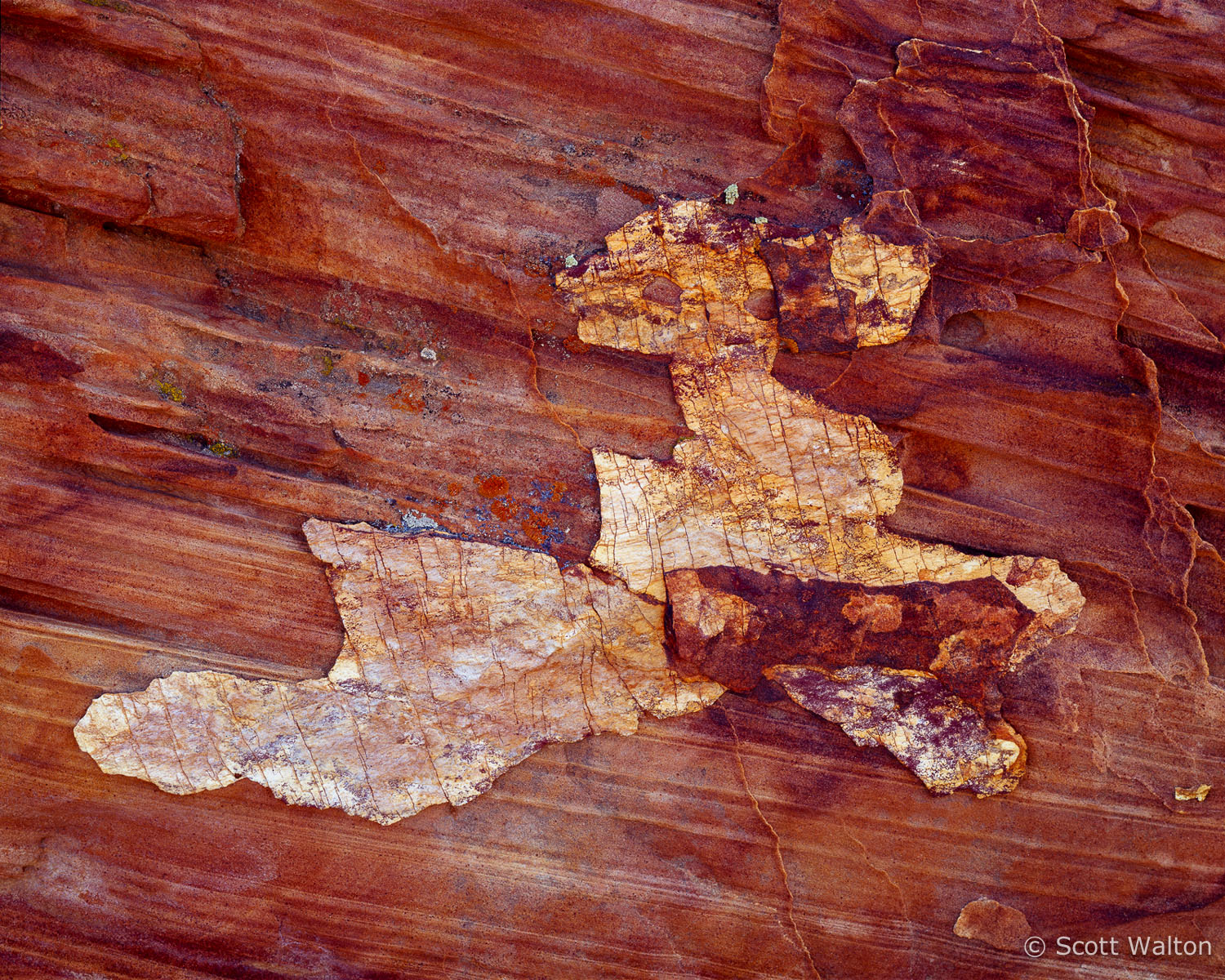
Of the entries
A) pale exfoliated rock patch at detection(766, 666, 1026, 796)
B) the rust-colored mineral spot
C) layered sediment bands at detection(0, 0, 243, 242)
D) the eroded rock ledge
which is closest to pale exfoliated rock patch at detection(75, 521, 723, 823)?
the eroded rock ledge

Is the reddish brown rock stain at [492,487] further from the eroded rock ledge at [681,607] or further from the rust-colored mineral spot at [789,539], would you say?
the rust-colored mineral spot at [789,539]

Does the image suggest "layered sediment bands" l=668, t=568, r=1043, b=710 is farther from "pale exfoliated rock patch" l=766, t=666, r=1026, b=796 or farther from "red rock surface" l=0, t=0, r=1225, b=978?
"red rock surface" l=0, t=0, r=1225, b=978

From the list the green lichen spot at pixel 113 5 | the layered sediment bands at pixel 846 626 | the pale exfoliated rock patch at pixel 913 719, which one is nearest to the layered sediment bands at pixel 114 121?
the green lichen spot at pixel 113 5

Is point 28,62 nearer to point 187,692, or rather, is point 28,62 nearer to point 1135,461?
point 187,692

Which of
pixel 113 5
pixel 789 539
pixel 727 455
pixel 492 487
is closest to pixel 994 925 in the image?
pixel 789 539

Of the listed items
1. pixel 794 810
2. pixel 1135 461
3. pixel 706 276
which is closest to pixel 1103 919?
pixel 794 810

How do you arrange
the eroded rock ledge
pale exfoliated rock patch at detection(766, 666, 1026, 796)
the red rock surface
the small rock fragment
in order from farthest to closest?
the small rock fragment, pale exfoliated rock patch at detection(766, 666, 1026, 796), the eroded rock ledge, the red rock surface

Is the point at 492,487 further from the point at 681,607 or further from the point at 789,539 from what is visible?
the point at 789,539
